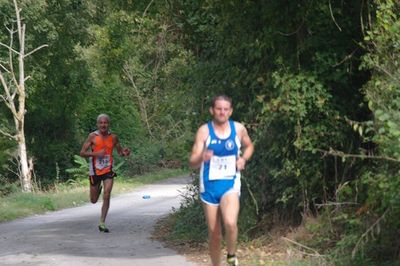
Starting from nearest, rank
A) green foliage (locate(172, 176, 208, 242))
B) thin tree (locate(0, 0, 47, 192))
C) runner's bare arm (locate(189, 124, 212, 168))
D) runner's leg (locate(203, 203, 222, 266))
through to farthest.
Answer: runner's bare arm (locate(189, 124, 212, 168)), runner's leg (locate(203, 203, 222, 266)), green foliage (locate(172, 176, 208, 242)), thin tree (locate(0, 0, 47, 192))

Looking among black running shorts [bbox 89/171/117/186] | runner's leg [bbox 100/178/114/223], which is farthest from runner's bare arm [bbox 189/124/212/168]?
black running shorts [bbox 89/171/117/186]

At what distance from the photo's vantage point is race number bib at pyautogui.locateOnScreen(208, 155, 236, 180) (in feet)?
26.2

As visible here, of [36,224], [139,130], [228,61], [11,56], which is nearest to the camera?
[228,61]

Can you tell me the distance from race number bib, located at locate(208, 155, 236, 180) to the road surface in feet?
8.19

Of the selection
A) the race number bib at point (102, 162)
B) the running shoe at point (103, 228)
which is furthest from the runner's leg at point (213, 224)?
the running shoe at point (103, 228)

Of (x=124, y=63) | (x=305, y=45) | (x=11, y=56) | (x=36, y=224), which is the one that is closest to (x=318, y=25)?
(x=305, y=45)

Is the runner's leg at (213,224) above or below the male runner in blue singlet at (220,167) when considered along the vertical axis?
below

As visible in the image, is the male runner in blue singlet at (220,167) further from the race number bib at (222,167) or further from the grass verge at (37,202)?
the grass verge at (37,202)

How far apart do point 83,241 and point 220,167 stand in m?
5.75

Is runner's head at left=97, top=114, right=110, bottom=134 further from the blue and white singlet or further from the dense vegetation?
the blue and white singlet

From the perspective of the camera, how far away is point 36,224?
17.3m

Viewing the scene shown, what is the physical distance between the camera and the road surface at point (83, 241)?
1073cm

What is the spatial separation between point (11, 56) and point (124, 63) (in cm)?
768

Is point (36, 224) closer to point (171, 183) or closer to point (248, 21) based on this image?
point (248, 21)
